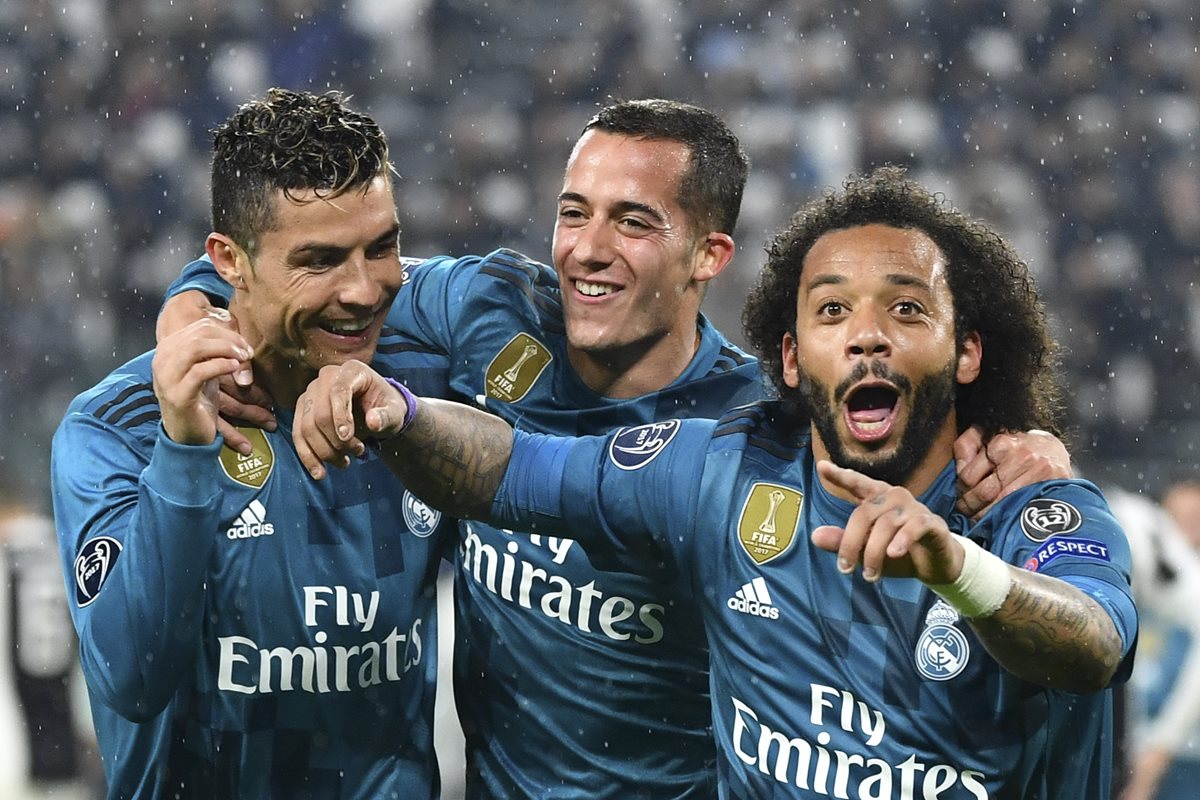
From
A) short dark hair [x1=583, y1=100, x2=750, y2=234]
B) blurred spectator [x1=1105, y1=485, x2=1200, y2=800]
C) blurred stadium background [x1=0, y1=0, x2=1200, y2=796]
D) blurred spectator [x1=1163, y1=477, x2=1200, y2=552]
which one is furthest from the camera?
blurred stadium background [x1=0, y1=0, x2=1200, y2=796]

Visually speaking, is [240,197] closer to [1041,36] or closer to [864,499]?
[864,499]

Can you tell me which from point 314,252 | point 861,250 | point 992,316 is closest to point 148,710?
point 314,252

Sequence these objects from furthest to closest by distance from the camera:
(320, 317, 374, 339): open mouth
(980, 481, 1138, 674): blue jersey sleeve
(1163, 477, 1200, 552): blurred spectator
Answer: (1163, 477, 1200, 552): blurred spectator, (320, 317, 374, 339): open mouth, (980, 481, 1138, 674): blue jersey sleeve

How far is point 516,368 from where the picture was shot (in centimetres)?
362

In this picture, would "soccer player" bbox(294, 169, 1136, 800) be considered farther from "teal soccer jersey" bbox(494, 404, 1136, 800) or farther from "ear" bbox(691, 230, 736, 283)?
"ear" bbox(691, 230, 736, 283)

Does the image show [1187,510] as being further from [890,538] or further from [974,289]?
[890,538]

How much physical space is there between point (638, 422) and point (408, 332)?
56cm

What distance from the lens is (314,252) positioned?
10.2 feet

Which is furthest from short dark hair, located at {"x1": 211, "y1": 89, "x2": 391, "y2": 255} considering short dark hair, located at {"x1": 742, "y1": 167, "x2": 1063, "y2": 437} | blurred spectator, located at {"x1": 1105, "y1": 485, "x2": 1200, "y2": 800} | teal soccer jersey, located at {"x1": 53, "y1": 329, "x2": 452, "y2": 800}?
blurred spectator, located at {"x1": 1105, "y1": 485, "x2": 1200, "y2": 800}

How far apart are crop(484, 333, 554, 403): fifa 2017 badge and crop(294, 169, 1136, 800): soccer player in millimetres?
452

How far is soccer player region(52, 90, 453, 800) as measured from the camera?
3.09 metres

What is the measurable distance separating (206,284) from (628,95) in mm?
6181

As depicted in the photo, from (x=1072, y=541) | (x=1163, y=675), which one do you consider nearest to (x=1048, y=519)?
(x=1072, y=541)

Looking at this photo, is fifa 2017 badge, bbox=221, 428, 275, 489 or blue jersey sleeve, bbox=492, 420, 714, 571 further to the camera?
fifa 2017 badge, bbox=221, 428, 275, 489
